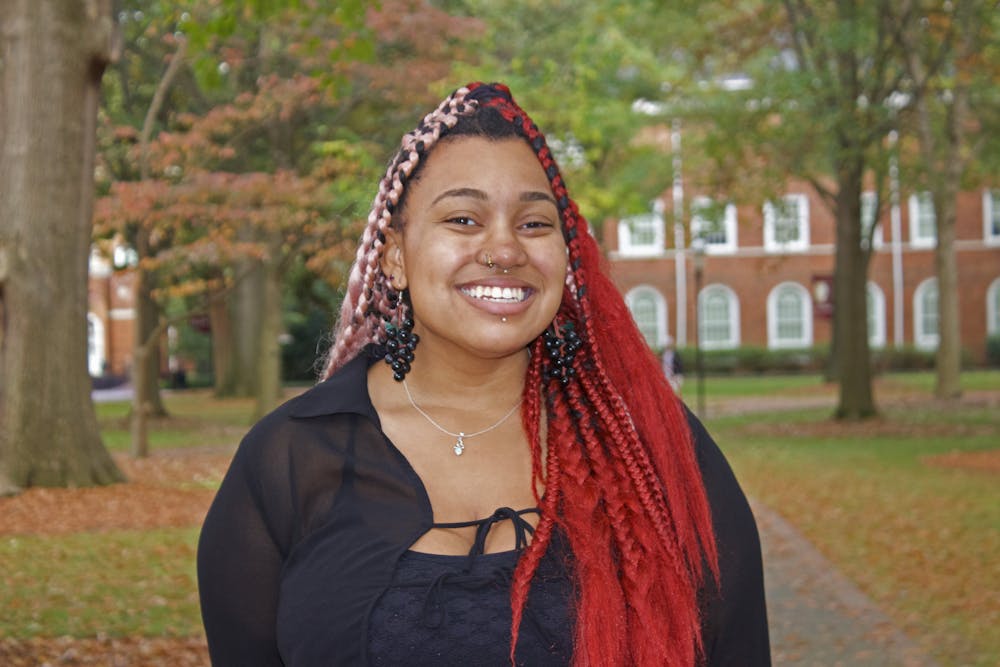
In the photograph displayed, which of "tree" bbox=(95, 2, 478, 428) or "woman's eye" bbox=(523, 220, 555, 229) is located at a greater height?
"tree" bbox=(95, 2, 478, 428)

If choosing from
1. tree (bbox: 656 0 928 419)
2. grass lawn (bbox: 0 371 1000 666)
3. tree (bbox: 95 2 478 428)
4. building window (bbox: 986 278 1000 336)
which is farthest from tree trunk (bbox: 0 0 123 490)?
building window (bbox: 986 278 1000 336)

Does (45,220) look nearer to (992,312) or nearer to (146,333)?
(146,333)

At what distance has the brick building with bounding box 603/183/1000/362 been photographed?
4962 centimetres

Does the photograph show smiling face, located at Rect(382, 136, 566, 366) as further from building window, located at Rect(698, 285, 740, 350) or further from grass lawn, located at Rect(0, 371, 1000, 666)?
building window, located at Rect(698, 285, 740, 350)

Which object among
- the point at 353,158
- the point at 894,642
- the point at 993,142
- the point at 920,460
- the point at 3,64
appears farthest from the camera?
the point at 993,142

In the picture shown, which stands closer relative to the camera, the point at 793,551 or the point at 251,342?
the point at 793,551

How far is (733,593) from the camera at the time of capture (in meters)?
2.38

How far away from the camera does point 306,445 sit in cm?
242

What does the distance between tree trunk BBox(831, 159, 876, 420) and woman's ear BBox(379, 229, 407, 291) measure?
1997cm

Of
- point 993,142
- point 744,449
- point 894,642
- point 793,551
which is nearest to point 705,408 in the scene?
point 993,142

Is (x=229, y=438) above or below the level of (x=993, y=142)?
below

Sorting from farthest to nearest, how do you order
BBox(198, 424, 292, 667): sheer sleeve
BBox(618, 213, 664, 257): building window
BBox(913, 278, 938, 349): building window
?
BBox(618, 213, 664, 257): building window
BBox(913, 278, 938, 349): building window
BBox(198, 424, 292, 667): sheer sleeve

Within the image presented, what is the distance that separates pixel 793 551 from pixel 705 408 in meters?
19.5

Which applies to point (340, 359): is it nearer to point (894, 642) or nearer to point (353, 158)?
point (894, 642)
